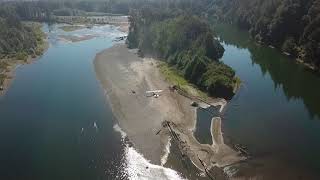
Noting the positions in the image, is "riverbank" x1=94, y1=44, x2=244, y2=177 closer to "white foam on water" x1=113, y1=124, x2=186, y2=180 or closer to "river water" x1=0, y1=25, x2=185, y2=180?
"white foam on water" x1=113, y1=124, x2=186, y2=180

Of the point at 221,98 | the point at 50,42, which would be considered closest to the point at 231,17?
the point at 50,42

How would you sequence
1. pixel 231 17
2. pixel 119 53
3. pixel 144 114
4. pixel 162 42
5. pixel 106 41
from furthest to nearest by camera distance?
pixel 231 17, pixel 106 41, pixel 119 53, pixel 162 42, pixel 144 114

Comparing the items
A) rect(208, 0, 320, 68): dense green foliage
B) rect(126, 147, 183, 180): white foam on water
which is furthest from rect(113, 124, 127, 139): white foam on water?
rect(208, 0, 320, 68): dense green foliage

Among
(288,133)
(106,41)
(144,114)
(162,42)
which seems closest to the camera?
(288,133)

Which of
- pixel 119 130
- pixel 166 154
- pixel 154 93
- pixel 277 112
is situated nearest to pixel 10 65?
pixel 154 93

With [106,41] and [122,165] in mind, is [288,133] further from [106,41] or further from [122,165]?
[106,41]

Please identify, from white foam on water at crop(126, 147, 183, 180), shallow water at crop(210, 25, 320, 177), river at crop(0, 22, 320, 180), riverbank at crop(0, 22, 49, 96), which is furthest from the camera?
riverbank at crop(0, 22, 49, 96)

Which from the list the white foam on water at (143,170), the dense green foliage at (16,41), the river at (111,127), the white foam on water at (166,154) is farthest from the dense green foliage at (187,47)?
the dense green foliage at (16,41)

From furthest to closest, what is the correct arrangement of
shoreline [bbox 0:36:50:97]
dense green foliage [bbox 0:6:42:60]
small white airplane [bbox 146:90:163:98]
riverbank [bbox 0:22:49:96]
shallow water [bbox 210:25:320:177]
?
dense green foliage [bbox 0:6:42:60] → riverbank [bbox 0:22:49:96] → shoreline [bbox 0:36:50:97] → small white airplane [bbox 146:90:163:98] → shallow water [bbox 210:25:320:177]
